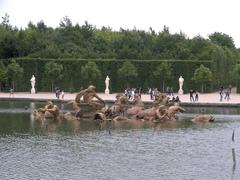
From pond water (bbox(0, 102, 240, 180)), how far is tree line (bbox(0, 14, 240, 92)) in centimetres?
3839

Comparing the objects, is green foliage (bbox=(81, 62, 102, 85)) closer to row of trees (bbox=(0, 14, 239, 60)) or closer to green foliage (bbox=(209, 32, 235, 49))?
row of trees (bbox=(0, 14, 239, 60))

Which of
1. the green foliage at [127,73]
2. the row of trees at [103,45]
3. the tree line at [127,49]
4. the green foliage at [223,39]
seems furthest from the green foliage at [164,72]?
the green foliage at [223,39]

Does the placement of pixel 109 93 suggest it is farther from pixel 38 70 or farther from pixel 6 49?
pixel 6 49

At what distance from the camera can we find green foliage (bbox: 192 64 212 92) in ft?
238

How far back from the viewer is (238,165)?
23828 millimetres

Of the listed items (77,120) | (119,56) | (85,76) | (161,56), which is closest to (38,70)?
(85,76)

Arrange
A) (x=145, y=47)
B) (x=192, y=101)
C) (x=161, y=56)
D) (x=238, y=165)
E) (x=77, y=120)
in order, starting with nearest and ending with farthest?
(x=238, y=165) → (x=77, y=120) → (x=192, y=101) → (x=161, y=56) → (x=145, y=47)

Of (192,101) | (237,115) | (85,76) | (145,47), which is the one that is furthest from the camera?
(145,47)

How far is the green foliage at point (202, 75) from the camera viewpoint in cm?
7250

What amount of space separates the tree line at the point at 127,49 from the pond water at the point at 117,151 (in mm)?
38389

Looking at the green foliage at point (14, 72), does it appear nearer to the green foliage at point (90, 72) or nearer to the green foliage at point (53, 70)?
the green foliage at point (53, 70)

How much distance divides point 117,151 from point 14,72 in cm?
4757

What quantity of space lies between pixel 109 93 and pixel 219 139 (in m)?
43.1

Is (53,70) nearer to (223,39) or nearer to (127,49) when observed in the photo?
(127,49)
